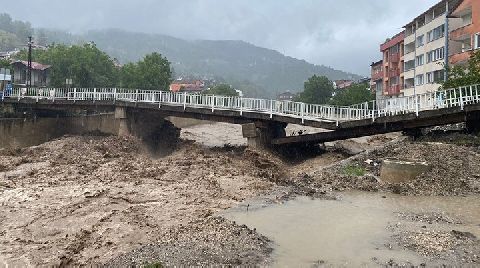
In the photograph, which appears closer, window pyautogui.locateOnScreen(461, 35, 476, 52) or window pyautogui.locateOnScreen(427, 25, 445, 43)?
window pyautogui.locateOnScreen(461, 35, 476, 52)

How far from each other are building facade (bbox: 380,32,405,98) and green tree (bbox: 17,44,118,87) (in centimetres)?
4021

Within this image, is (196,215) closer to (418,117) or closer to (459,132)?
(418,117)

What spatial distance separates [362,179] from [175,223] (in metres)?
8.59

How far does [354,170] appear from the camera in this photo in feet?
61.2

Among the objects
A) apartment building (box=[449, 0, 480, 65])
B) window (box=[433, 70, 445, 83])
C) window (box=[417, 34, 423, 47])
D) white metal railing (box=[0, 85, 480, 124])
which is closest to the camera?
white metal railing (box=[0, 85, 480, 124])

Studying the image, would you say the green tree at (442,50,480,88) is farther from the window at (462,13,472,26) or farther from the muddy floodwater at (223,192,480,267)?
the window at (462,13,472,26)

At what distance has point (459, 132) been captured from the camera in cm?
2180

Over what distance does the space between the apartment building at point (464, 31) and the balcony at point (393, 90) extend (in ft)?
54.3

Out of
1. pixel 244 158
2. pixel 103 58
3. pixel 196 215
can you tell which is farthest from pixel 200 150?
pixel 103 58

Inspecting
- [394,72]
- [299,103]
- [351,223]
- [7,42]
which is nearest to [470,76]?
[299,103]

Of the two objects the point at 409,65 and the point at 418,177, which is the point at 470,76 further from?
the point at 409,65

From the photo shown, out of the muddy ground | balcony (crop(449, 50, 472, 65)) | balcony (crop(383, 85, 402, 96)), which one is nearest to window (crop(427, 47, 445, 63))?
balcony (crop(449, 50, 472, 65))

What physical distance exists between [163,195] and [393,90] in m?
50.6

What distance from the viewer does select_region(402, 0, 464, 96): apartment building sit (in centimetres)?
4144
